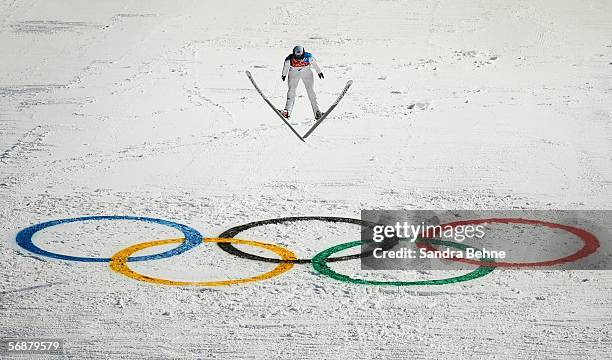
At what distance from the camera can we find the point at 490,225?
42.4 ft

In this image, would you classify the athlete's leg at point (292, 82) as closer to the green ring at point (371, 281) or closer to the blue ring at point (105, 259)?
the green ring at point (371, 281)

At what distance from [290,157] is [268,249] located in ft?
17.1

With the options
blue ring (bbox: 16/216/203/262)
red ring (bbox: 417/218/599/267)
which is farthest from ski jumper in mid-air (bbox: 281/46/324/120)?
red ring (bbox: 417/218/599/267)

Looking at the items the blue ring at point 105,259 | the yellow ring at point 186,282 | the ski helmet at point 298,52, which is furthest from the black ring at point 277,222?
the ski helmet at point 298,52

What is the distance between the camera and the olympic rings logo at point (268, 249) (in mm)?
11039

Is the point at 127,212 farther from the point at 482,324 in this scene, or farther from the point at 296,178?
the point at 482,324

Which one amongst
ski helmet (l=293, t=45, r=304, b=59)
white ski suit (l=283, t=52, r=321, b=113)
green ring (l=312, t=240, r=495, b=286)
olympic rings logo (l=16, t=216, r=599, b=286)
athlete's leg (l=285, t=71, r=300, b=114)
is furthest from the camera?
athlete's leg (l=285, t=71, r=300, b=114)

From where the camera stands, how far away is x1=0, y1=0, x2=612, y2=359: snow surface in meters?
9.76

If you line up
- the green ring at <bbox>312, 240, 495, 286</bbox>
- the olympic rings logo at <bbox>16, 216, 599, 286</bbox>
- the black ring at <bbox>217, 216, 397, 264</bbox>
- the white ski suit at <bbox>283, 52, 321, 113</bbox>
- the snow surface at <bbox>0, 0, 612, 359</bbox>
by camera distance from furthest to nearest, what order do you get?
the white ski suit at <bbox>283, 52, 321, 113</bbox>, the black ring at <bbox>217, 216, 397, 264</bbox>, the olympic rings logo at <bbox>16, 216, 599, 286</bbox>, the green ring at <bbox>312, 240, 495, 286</bbox>, the snow surface at <bbox>0, 0, 612, 359</bbox>

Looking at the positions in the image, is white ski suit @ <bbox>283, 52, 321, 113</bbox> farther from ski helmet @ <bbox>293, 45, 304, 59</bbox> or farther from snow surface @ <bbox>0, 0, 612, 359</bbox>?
snow surface @ <bbox>0, 0, 612, 359</bbox>

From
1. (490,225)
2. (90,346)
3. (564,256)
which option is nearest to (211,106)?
(490,225)

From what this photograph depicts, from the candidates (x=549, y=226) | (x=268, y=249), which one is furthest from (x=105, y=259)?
(x=549, y=226)

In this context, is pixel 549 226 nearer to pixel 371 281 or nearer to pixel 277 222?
pixel 371 281

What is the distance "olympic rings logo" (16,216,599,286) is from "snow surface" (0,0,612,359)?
0.17 metres
